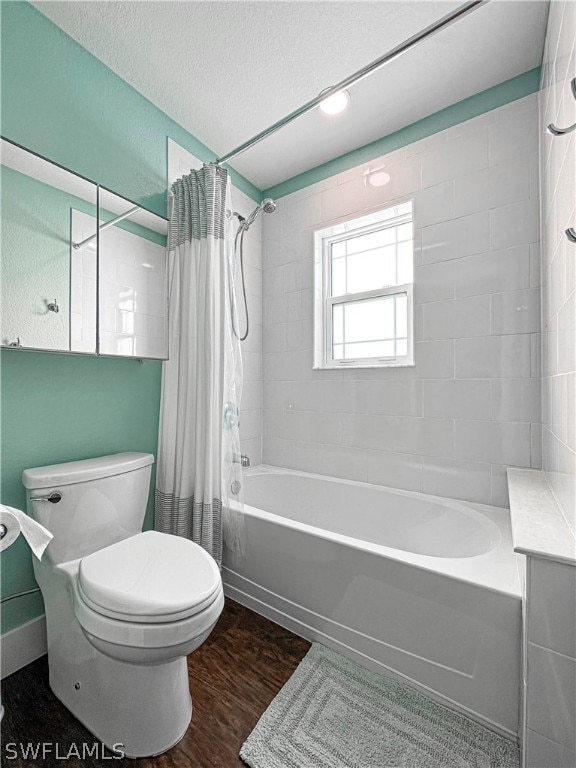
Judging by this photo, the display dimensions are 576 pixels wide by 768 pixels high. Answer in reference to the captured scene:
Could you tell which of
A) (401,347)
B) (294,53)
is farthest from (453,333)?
(294,53)

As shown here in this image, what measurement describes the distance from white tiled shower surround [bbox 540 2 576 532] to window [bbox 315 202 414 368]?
696mm

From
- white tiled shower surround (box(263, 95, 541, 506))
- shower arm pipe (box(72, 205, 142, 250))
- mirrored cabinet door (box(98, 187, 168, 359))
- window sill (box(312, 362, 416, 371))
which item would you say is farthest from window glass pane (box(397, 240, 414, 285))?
shower arm pipe (box(72, 205, 142, 250))

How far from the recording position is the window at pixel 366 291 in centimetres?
219

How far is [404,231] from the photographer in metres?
2.21

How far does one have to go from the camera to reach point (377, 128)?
208 centimetres

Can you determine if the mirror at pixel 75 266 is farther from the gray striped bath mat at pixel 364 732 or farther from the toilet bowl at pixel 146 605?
the gray striped bath mat at pixel 364 732

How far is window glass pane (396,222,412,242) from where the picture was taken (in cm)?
219

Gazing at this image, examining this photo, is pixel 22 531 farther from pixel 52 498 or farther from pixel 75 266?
pixel 75 266

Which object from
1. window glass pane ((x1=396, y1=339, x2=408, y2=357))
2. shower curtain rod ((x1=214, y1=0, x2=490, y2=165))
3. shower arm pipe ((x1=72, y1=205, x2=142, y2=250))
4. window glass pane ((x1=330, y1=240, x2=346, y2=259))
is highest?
shower curtain rod ((x1=214, y1=0, x2=490, y2=165))

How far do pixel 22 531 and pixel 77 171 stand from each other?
1519 millimetres

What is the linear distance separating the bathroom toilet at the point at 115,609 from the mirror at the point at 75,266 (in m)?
0.56

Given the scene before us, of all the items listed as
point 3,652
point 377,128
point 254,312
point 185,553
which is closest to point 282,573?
point 185,553

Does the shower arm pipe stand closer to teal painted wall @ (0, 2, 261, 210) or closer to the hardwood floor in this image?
teal painted wall @ (0, 2, 261, 210)

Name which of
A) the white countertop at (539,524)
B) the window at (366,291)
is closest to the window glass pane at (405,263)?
the window at (366,291)
